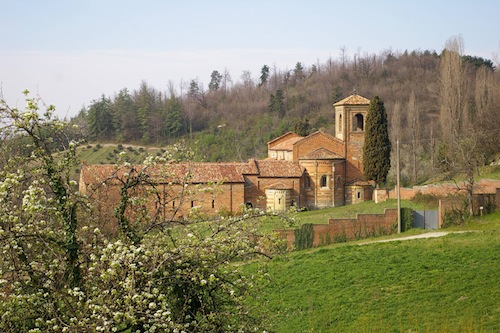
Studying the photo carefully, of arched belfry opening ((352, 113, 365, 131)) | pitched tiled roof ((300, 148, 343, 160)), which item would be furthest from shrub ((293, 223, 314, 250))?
arched belfry opening ((352, 113, 365, 131))

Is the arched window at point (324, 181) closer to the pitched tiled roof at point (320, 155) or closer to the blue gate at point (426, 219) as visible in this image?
the pitched tiled roof at point (320, 155)

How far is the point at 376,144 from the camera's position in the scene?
4347 centimetres

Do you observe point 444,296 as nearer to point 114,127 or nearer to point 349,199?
point 349,199

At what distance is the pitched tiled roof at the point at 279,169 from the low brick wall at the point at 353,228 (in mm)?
13101

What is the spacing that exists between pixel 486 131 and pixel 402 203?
39.7ft

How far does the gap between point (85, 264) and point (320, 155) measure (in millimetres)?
35299

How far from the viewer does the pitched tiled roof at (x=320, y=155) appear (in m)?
43.1

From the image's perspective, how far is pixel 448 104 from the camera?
148 feet

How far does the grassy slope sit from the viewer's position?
1476cm

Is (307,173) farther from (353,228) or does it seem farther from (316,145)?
(353,228)

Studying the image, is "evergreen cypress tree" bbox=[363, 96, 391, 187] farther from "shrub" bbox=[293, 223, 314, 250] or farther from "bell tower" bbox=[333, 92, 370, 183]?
"shrub" bbox=[293, 223, 314, 250]

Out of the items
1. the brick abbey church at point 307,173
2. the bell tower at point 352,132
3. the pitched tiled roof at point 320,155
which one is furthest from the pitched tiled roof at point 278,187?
the bell tower at point 352,132

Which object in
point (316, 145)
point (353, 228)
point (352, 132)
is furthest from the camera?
point (352, 132)

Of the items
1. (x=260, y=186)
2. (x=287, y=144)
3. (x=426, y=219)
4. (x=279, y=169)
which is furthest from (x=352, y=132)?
(x=426, y=219)
